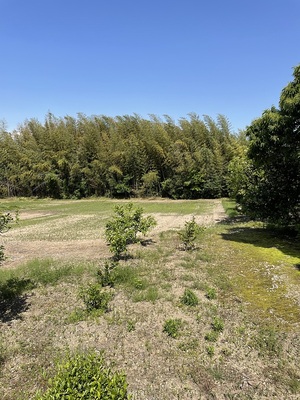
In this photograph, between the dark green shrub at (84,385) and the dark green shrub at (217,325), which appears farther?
the dark green shrub at (217,325)

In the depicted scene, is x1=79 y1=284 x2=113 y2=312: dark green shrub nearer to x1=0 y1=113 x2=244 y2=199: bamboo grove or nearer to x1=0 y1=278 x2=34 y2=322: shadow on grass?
x1=0 y1=278 x2=34 y2=322: shadow on grass

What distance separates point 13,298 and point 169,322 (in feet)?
11.0

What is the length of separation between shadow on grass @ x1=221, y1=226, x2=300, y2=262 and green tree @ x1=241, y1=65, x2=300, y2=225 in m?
0.58

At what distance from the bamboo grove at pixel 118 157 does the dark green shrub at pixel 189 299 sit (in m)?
21.5

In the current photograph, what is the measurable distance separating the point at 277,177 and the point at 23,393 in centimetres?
928

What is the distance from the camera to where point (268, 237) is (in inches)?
368

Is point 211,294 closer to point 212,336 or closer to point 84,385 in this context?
point 212,336

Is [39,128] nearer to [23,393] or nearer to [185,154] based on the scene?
[185,154]

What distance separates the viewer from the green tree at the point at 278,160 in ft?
23.5

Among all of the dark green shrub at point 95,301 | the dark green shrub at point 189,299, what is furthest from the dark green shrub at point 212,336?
the dark green shrub at point 95,301

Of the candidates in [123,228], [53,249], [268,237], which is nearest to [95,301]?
[123,228]

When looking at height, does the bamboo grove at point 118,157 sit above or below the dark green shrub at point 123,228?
above

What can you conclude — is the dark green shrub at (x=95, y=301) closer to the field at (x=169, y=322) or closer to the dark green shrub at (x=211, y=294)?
the field at (x=169, y=322)

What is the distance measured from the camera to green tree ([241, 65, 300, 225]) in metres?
7.18
